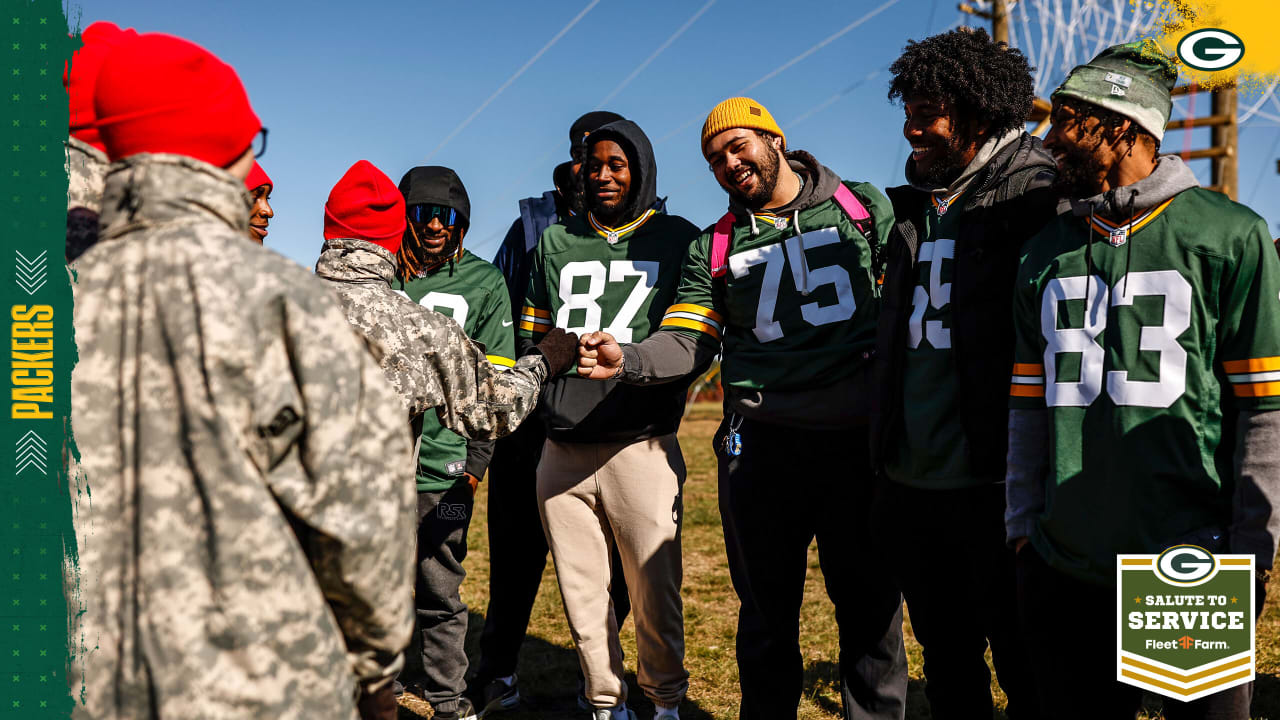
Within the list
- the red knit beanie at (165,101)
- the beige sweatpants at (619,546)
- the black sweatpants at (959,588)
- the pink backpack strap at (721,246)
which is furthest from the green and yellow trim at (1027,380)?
the red knit beanie at (165,101)

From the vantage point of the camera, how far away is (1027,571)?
9.12ft

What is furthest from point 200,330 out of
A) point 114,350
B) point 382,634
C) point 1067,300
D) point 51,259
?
point 1067,300

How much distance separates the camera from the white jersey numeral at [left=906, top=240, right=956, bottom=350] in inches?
125

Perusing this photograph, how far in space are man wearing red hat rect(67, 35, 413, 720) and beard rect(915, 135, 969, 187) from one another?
2.35 meters

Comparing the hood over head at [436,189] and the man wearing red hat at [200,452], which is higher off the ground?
the hood over head at [436,189]

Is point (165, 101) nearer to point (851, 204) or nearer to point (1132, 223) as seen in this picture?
point (1132, 223)

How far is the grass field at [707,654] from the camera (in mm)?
4934

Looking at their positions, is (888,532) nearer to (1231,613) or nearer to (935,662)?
(935,662)

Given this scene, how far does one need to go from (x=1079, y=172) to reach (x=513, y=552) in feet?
11.3

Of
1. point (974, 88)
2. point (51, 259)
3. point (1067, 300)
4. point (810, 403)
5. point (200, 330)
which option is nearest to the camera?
point (200, 330)

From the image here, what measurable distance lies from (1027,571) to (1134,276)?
0.91 meters

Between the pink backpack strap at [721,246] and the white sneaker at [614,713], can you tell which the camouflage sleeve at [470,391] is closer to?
the pink backpack strap at [721,246]

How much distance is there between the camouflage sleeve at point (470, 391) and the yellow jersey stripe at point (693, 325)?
110 cm

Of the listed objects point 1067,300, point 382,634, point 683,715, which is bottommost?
point 683,715
